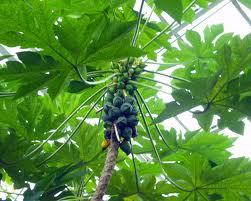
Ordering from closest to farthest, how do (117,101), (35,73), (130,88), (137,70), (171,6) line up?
(171,6)
(35,73)
(117,101)
(130,88)
(137,70)

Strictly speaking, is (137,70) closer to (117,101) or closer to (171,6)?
(117,101)

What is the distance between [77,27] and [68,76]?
0.26 metres

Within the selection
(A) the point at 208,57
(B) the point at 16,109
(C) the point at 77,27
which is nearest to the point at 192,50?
(A) the point at 208,57

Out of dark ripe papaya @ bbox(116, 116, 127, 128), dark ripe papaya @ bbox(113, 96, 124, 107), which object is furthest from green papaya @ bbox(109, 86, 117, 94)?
dark ripe papaya @ bbox(116, 116, 127, 128)

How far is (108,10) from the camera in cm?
191

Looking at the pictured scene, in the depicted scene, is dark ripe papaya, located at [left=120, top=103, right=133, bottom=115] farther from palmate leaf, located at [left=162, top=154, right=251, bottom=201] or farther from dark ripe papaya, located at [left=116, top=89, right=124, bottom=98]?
palmate leaf, located at [left=162, top=154, right=251, bottom=201]

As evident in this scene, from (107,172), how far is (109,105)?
32 centimetres

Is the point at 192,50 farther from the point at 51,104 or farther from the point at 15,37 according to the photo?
the point at 15,37

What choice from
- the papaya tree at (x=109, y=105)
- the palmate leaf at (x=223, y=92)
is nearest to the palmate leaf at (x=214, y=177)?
the papaya tree at (x=109, y=105)

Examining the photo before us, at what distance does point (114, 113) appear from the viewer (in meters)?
1.67

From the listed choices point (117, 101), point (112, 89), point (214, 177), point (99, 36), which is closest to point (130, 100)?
point (117, 101)

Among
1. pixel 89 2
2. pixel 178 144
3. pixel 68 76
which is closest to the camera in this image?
pixel 68 76

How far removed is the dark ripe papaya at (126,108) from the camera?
1648 mm

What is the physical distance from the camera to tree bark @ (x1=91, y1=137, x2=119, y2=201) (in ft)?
4.58
